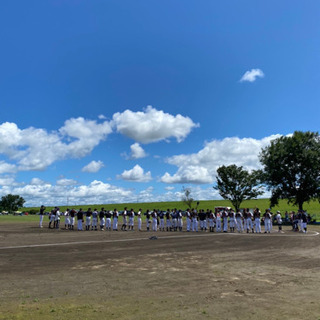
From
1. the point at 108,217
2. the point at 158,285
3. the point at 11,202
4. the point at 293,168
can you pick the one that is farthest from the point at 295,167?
the point at 11,202

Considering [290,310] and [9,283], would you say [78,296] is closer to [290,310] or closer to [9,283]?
[9,283]

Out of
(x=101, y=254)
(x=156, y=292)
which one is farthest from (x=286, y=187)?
(x=156, y=292)

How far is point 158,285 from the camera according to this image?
8.80 metres

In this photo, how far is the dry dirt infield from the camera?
6.58 meters

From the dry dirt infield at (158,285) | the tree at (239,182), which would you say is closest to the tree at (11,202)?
the tree at (239,182)

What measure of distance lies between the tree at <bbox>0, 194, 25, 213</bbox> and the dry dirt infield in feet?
456

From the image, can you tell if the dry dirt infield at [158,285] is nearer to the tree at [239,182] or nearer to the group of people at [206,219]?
the group of people at [206,219]

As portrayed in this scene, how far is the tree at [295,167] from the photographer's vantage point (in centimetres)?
5103

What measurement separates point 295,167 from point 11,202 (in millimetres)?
128862

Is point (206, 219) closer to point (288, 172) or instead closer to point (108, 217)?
point (108, 217)

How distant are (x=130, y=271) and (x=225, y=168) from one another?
51.0 m

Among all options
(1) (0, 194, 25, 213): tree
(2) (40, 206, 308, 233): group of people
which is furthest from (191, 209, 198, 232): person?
(1) (0, 194, 25, 213): tree

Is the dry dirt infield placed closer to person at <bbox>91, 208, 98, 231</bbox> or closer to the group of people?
the group of people

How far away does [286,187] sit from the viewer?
176 feet
